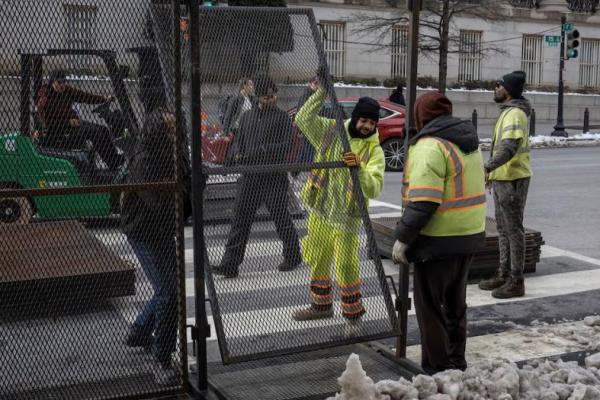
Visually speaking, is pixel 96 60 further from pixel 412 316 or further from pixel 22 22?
pixel 412 316

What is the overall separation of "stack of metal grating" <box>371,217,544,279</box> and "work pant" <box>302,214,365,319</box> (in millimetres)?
2723

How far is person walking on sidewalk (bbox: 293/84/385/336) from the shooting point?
5.59 m

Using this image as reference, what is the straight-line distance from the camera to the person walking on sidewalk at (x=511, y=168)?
24.3ft

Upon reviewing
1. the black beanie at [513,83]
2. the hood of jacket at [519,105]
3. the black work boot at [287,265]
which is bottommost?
the black work boot at [287,265]

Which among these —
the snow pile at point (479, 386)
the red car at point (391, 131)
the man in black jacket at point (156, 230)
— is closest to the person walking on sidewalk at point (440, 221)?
the snow pile at point (479, 386)

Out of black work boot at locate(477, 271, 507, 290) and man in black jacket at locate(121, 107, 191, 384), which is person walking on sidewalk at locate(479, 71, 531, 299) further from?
man in black jacket at locate(121, 107, 191, 384)

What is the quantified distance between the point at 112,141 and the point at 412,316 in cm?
341

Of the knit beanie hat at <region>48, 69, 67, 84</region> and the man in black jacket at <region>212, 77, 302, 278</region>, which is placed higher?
the knit beanie hat at <region>48, 69, 67, 84</region>

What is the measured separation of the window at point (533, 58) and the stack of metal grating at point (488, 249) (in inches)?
1311

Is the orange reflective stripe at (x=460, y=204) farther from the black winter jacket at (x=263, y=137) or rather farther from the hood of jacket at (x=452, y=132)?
the black winter jacket at (x=263, y=137)

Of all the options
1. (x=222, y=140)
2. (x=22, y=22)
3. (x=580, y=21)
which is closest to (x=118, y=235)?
(x=222, y=140)

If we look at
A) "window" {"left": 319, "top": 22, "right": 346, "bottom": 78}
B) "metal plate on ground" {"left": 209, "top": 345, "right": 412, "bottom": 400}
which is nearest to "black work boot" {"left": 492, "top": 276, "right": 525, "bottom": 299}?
"metal plate on ground" {"left": 209, "top": 345, "right": 412, "bottom": 400}

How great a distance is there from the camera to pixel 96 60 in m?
4.61

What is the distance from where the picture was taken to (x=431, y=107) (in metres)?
5.25
